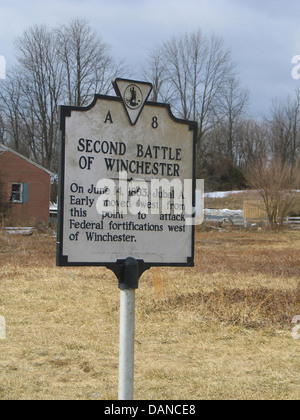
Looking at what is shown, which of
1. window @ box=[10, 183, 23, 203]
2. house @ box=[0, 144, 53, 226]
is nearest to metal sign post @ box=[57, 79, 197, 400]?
house @ box=[0, 144, 53, 226]

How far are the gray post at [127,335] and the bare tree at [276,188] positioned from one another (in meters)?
34.1

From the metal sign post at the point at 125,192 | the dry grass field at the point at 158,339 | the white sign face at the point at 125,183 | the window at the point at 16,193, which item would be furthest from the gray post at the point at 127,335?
the window at the point at 16,193

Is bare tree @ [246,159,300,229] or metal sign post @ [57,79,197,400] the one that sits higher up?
bare tree @ [246,159,300,229]

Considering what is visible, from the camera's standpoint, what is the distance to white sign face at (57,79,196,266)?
338cm

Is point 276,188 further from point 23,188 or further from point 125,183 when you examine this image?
point 125,183

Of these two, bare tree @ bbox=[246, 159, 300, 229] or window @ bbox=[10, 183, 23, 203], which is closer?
window @ bbox=[10, 183, 23, 203]

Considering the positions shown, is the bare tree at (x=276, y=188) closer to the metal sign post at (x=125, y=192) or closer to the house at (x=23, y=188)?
the house at (x=23, y=188)

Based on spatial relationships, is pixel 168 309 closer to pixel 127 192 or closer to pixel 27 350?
pixel 27 350

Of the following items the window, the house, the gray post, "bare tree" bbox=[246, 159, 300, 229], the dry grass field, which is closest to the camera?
the gray post

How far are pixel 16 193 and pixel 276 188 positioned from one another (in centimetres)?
1768

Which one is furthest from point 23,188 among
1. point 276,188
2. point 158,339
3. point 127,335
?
point 127,335

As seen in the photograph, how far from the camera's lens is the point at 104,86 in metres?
48.8

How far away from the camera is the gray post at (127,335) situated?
3373 millimetres

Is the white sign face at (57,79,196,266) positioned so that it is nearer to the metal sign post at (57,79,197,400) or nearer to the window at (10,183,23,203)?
the metal sign post at (57,79,197,400)
